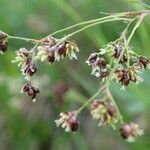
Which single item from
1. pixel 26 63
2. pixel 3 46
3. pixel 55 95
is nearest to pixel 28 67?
pixel 26 63

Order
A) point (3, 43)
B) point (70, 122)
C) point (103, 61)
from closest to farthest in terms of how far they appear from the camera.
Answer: point (70, 122) < point (103, 61) < point (3, 43)

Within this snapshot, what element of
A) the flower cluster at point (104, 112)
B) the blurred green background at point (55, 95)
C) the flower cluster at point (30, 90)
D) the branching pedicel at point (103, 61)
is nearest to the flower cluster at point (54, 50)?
the branching pedicel at point (103, 61)

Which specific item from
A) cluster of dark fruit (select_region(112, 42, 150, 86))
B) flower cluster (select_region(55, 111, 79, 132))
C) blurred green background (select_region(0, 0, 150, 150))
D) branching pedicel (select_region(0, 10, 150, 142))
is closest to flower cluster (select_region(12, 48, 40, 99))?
branching pedicel (select_region(0, 10, 150, 142))

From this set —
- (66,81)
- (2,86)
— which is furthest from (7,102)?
(66,81)

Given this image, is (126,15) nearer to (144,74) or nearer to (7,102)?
(144,74)

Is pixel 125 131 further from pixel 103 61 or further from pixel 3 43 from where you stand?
pixel 3 43

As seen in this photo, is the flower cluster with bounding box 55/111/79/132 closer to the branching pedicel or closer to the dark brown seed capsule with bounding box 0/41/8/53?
the branching pedicel
